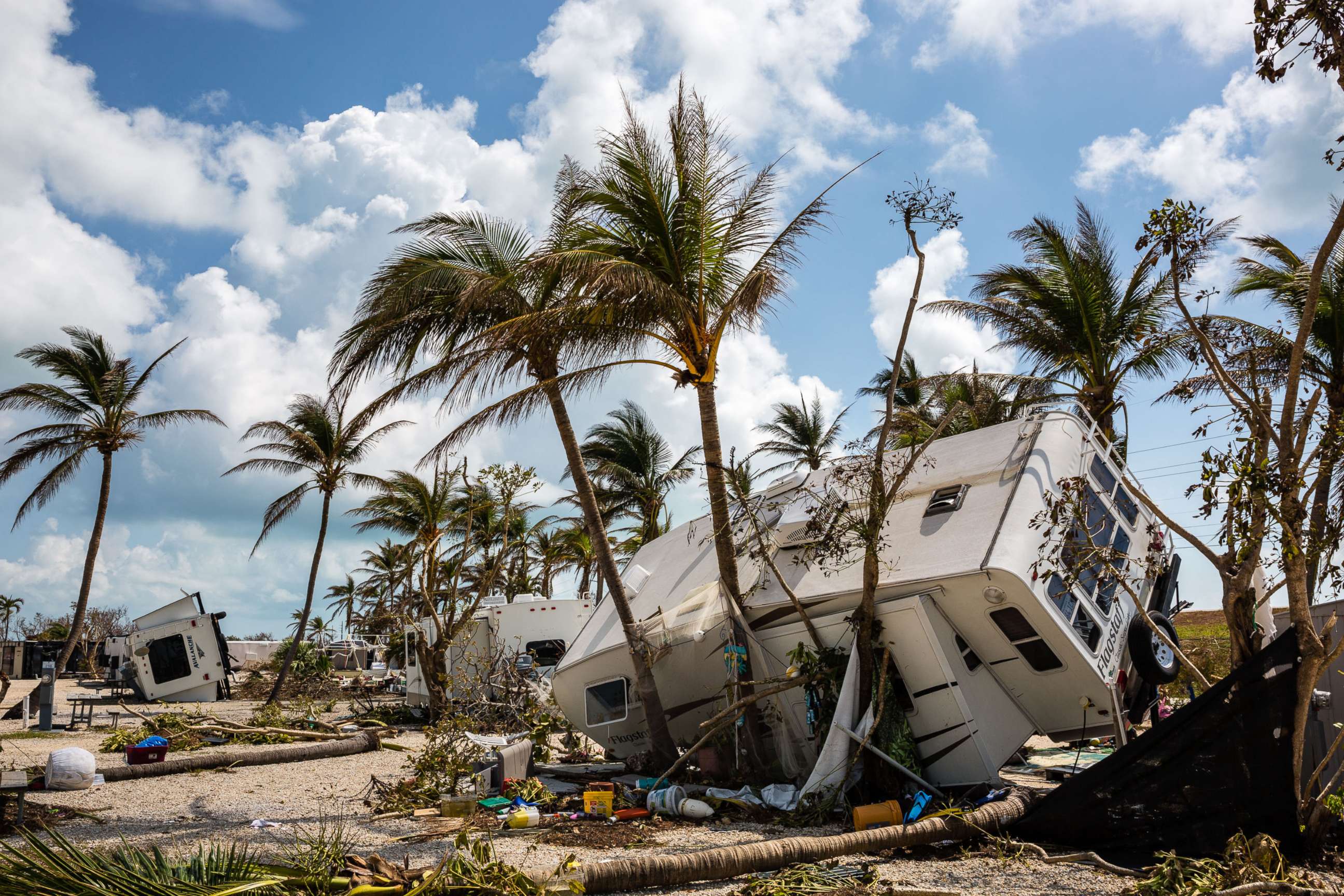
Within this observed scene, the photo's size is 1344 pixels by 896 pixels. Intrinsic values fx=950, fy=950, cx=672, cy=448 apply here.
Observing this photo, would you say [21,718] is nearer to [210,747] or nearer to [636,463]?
[210,747]

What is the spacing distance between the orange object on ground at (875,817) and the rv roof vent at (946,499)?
3365 mm

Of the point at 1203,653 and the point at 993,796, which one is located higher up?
the point at 1203,653

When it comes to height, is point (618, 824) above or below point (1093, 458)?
below

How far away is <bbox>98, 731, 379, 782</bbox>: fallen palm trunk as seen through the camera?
12.8 metres

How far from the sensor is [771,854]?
23.1 feet

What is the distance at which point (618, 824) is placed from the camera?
363 inches

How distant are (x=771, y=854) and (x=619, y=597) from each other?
5.39 metres

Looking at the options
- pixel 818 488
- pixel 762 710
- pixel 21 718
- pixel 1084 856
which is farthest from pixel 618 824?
pixel 21 718

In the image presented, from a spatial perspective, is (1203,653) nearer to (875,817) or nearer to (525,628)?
(875,817)

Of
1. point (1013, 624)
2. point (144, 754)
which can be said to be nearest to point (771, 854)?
point (1013, 624)

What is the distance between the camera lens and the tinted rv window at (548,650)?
21281mm

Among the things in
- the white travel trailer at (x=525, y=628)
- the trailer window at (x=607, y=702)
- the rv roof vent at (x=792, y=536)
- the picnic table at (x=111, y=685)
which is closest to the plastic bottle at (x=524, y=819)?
the trailer window at (x=607, y=702)

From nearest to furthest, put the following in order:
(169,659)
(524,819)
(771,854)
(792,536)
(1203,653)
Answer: (771,854) < (524,819) < (792,536) < (1203,653) < (169,659)

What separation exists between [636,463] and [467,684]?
16.2 m
